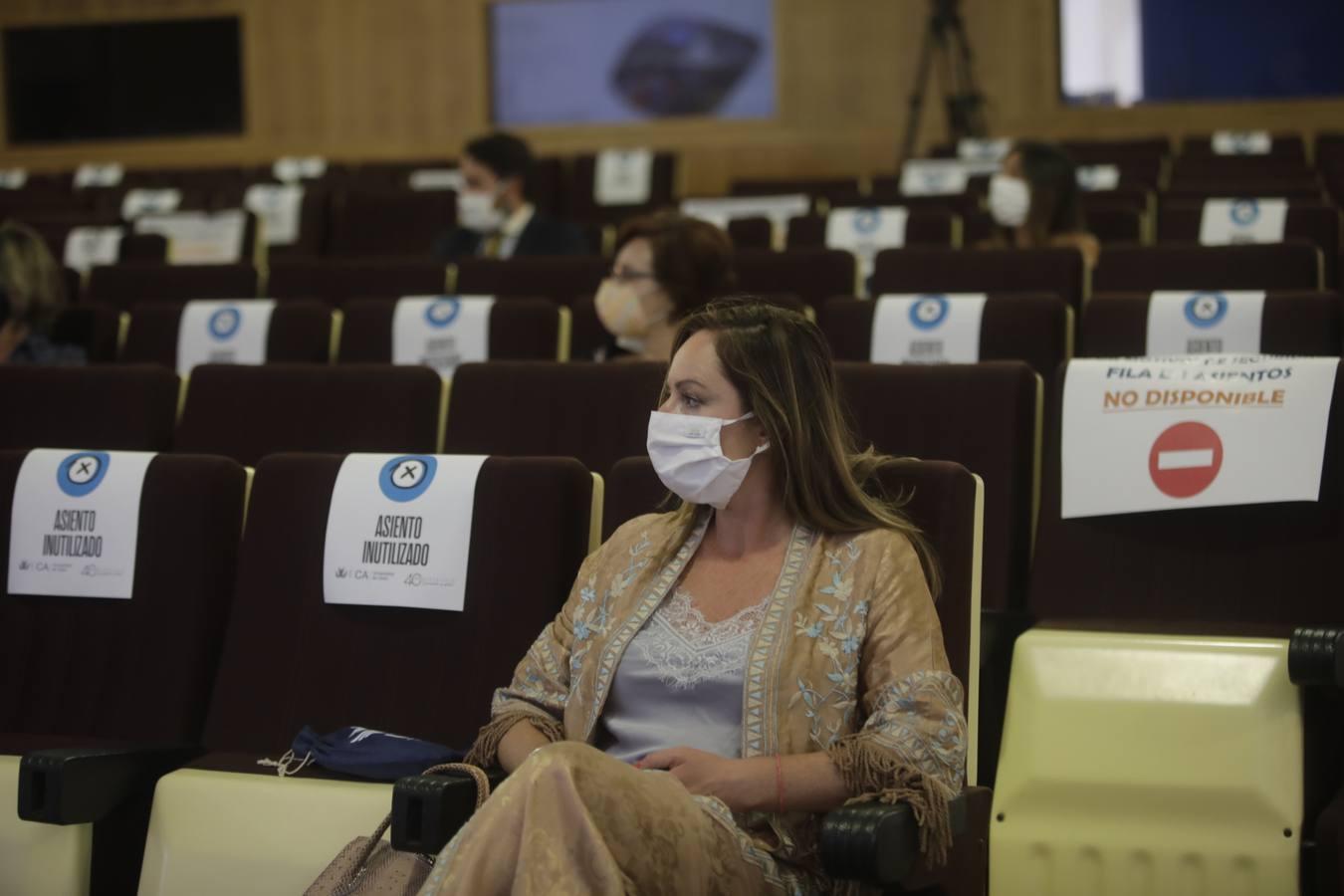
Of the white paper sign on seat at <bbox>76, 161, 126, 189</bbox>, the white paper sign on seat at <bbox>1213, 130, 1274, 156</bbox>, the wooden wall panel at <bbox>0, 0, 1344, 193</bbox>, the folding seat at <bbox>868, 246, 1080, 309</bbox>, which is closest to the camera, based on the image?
the folding seat at <bbox>868, 246, 1080, 309</bbox>

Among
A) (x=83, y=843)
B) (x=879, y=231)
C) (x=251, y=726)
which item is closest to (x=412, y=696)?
(x=251, y=726)

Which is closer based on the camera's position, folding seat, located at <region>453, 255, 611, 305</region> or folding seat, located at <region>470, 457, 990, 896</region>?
folding seat, located at <region>470, 457, 990, 896</region>

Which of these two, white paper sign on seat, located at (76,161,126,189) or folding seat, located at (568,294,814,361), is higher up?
white paper sign on seat, located at (76,161,126,189)

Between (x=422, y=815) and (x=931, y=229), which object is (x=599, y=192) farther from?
(x=422, y=815)

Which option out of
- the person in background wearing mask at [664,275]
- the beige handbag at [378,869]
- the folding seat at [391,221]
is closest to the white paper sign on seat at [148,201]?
the folding seat at [391,221]

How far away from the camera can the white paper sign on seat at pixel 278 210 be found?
7.24 meters

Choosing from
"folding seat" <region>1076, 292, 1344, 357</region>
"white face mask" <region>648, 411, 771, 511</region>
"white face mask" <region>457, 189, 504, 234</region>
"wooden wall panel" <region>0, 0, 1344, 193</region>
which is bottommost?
"white face mask" <region>648, 411, 771, 511</region>

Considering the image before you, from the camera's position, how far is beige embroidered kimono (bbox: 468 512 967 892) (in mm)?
1747

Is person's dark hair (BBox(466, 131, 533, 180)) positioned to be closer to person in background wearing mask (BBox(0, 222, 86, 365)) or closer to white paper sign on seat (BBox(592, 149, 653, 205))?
person in background wearing mask (BBox(0, 222, 86, 365))

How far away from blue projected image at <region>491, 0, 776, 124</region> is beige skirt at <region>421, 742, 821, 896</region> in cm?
855

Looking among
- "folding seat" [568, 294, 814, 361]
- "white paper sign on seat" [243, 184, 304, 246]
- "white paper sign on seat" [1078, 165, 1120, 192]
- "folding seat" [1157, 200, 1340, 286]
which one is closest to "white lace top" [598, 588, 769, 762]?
"folding seat" [568, 294, 814, 361]

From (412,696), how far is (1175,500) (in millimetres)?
1056

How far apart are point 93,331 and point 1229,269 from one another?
273 cm

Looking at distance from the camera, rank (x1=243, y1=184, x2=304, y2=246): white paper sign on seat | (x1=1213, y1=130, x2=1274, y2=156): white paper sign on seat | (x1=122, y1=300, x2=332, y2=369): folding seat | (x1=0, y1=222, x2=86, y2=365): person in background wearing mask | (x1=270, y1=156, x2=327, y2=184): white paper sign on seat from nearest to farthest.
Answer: (x1=122, y1=300, x2=332, y2=369): folding seat, (x1=0, y1=222, x2=86, y2=365): person in background wearing mask, (x1=243, y1=184, x2=304, y2=246): white paper sign on seat, (x1=1213, y1=130, x2=1274, y2=156): white paper sign on seat, (x1=270, y1=156, x2=327, y2=184): white paper sign on seat
